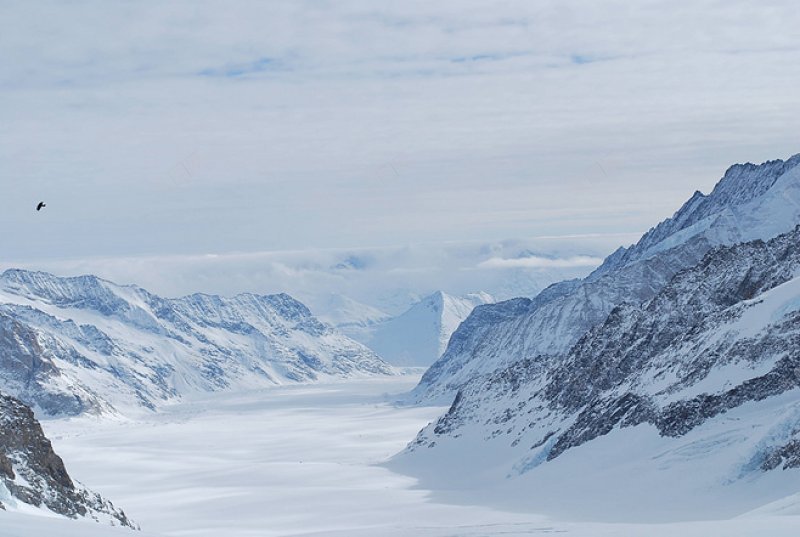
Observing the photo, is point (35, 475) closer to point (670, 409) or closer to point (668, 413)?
point (668, 413)

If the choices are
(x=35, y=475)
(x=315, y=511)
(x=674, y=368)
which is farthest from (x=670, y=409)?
(x=35, y=475)

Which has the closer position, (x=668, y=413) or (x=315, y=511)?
(x=668, y=413)

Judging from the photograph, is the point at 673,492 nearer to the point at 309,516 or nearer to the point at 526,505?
the point at 526,505

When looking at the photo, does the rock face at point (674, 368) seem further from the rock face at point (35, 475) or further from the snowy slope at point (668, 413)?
the rock face at point (35, 475)

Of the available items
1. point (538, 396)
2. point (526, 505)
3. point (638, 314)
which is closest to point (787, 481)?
point (526, 505)

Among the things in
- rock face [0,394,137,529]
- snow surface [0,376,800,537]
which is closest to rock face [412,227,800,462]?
snow surface [0,376,800,537]

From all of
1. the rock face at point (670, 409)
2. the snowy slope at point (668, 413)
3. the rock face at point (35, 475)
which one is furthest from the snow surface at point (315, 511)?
the rock face at point (35, 475)

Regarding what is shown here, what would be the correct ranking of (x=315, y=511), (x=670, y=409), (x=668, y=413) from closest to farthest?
(x=668, y=413) → (x=670, y=409) → (x=315, y=511)

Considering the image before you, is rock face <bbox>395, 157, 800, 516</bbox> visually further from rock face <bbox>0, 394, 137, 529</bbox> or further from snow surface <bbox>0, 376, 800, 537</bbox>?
rock face <bbox>0, 394, 137, 529</bbox>
